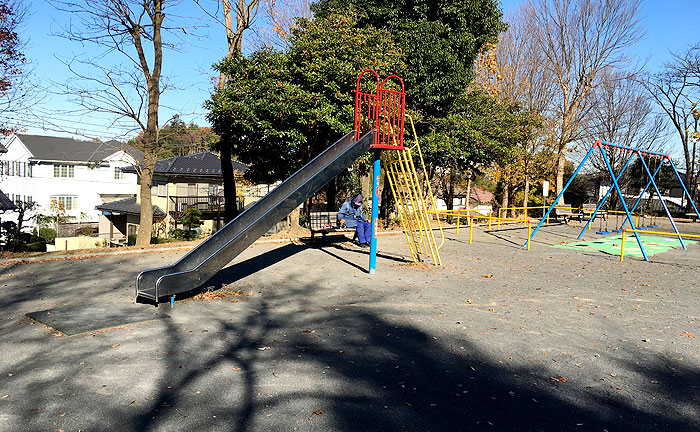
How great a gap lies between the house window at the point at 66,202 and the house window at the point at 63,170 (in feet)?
5.49

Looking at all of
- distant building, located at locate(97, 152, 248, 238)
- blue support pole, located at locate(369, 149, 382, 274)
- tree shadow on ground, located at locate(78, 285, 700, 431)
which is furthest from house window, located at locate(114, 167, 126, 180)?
tree shadow on ground, located at locate(78, 285, 700, 431)

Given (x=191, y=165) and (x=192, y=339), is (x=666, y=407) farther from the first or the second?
(x=191, y=165)

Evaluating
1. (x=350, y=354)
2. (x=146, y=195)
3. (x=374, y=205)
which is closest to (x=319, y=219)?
(x=146, y=195)

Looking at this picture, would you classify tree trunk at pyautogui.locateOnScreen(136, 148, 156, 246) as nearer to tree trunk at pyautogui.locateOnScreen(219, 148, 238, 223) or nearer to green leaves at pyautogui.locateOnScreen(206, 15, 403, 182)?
green leaves at pyautogui.locateOnScreen(206, 15, 403, 182)

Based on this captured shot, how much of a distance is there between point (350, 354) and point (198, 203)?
25750 millimetres

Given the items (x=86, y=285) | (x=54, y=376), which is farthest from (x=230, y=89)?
(x=54, y=376)

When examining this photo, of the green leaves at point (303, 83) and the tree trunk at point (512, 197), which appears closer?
the green leaves at point (303, 83)

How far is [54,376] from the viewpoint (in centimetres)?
436

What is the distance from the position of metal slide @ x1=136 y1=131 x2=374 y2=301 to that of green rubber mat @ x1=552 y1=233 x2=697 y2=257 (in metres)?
9.13

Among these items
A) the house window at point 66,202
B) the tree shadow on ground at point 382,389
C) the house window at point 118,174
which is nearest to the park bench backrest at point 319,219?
the tree shadow on ground at point 382,389

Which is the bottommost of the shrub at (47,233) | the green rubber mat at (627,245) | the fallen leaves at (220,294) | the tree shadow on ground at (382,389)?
the shrub at (47,233)

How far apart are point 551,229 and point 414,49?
9615mm

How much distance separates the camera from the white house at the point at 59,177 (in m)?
34.0

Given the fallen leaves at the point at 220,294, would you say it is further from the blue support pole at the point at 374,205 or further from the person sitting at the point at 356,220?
the person sitting at the point at 356,220
